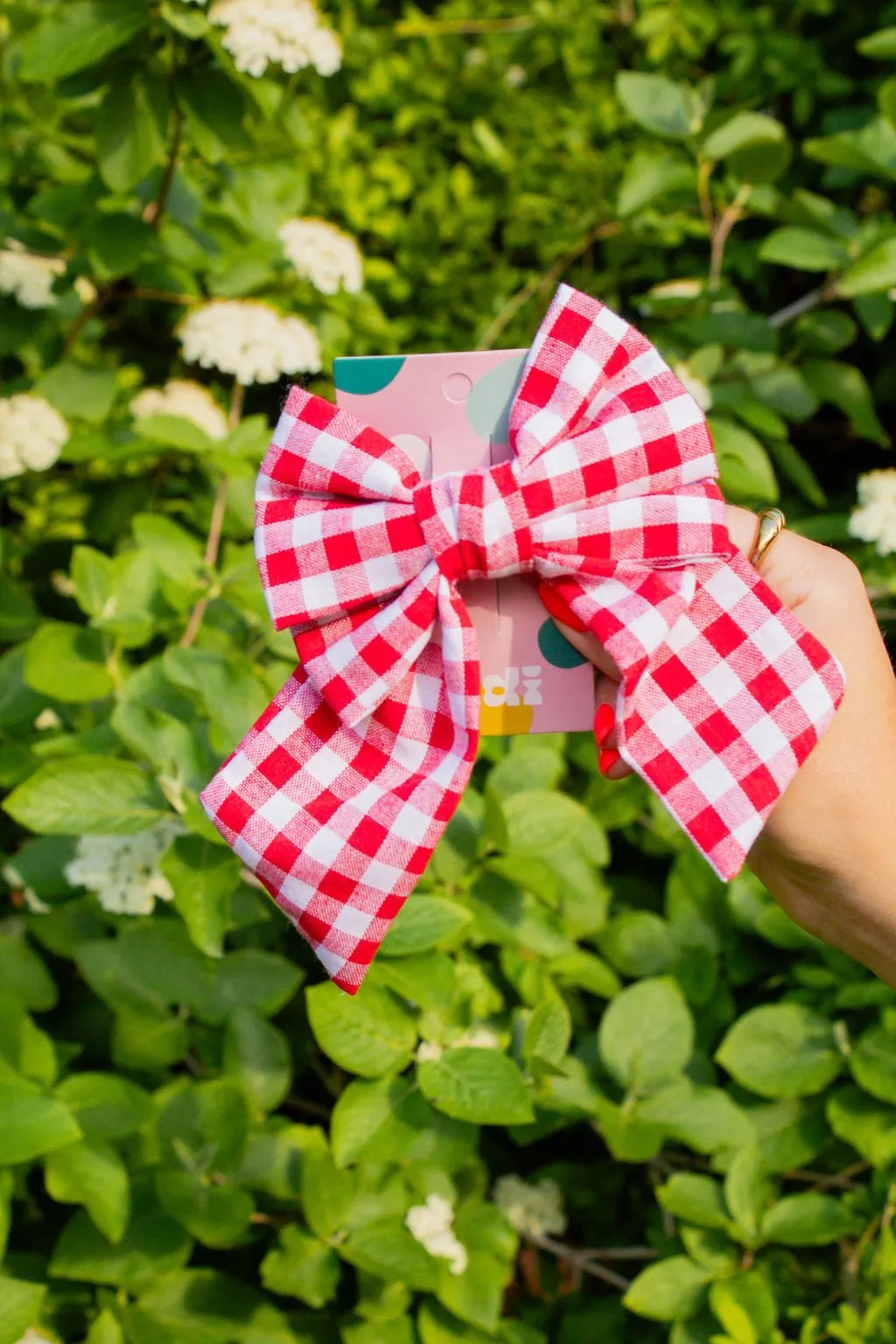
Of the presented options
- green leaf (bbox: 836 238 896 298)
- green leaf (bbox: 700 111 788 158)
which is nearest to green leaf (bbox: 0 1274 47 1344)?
green leaf (bbox: 836 238 896 298)

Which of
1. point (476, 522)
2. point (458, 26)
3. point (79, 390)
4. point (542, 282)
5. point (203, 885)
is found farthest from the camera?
point (458, 26)

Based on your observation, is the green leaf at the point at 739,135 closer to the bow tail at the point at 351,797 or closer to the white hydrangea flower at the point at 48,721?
the bow tail at the point at 351,797

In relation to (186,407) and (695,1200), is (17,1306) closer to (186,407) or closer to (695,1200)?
(695,1200)

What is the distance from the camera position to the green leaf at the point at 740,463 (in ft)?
3.80

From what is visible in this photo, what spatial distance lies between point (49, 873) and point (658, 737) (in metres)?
0.73

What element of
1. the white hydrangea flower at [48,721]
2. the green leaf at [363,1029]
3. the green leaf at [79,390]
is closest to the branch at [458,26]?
the green leaf at [79,390]

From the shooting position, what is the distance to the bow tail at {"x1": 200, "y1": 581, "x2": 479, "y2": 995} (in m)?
0.63

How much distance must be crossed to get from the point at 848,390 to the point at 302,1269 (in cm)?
128

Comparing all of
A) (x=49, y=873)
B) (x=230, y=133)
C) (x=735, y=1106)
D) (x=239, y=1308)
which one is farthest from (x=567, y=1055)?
(x=230, y=133)

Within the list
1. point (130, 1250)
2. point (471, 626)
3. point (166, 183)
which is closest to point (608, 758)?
point (471, 626)

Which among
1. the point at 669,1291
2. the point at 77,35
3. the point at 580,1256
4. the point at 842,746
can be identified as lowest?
the point at 580,1256

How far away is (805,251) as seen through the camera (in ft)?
4.32

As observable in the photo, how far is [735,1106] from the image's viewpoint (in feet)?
3.41

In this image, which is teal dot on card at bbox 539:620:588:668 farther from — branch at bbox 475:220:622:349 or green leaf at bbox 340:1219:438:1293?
branch at bbox 475:220:622:349
